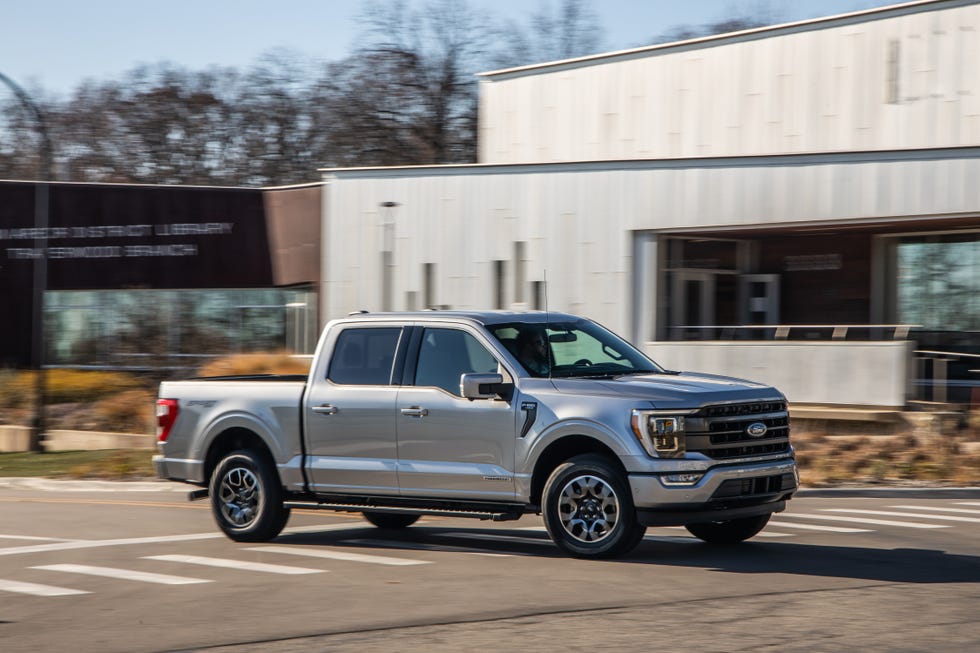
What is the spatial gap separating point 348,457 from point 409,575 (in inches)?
72.0

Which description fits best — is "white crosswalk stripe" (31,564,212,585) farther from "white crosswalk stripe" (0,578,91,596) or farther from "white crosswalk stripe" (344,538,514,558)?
"white crosswalk stripe" (344,538,514,558)

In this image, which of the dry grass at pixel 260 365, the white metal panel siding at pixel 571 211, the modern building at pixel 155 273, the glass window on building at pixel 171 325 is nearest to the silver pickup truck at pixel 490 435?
the white metal panel siding at pixel 571 211

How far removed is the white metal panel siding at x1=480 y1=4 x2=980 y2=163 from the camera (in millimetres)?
27583

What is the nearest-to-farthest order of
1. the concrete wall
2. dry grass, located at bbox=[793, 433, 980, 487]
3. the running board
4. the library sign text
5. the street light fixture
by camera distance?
the running board
dry grass, located at bbox=[793, 433, 980, 487]
the concrete wall
the street light fixture
the library sign text

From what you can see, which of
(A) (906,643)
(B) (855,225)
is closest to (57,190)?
(B) (855,225)

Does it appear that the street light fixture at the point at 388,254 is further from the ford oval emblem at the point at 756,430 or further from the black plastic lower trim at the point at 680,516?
the black plastic lower trim at the point at 680,516

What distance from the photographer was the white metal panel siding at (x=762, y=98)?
2758 centimetres

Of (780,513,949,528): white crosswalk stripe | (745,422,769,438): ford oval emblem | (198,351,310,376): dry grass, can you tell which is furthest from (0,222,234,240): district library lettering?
(745,422,769,438): ford oval emblem

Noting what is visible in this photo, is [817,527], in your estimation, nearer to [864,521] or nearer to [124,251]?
[864,521]

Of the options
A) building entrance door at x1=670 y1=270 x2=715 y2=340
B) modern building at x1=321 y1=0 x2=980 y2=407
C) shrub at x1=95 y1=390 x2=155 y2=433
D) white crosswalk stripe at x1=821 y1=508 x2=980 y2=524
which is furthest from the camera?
shrub at x1=95 y1=390 x2=155 y2=433

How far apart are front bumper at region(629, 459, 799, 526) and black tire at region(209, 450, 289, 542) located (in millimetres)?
3552

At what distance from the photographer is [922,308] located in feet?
86.4

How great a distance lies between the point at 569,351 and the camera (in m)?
11.5

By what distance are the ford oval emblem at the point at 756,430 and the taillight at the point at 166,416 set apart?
5.38m
